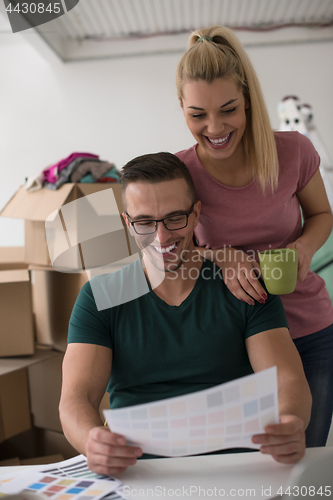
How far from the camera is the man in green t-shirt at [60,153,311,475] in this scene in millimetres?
980

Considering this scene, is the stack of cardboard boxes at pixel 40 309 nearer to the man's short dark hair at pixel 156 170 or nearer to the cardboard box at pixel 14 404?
the cardboard box at pixel 14 404

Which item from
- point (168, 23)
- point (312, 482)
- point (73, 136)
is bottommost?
point (312, 482)

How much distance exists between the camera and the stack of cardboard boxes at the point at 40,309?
75.5 inches

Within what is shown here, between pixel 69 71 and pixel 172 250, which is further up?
pixel 69 71

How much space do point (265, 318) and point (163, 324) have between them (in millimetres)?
255

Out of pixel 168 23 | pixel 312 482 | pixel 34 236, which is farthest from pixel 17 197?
pixel 168 23

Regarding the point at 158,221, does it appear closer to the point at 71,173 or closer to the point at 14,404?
the point at 71,173

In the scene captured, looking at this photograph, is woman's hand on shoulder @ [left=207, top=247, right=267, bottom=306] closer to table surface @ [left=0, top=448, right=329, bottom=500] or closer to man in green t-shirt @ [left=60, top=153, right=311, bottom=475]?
man in green t-shirt @ [left=60, top=153, right=311, bottom=475]

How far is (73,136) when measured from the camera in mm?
3801

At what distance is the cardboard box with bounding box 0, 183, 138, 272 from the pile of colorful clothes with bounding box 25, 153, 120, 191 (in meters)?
0.04

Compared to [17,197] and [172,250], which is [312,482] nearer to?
[172,250]

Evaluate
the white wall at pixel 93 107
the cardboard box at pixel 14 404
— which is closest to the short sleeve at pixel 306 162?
the cardboard box at pixel 14 404

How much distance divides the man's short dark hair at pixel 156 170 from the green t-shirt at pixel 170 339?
0.32m

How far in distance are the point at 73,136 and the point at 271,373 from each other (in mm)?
3565
